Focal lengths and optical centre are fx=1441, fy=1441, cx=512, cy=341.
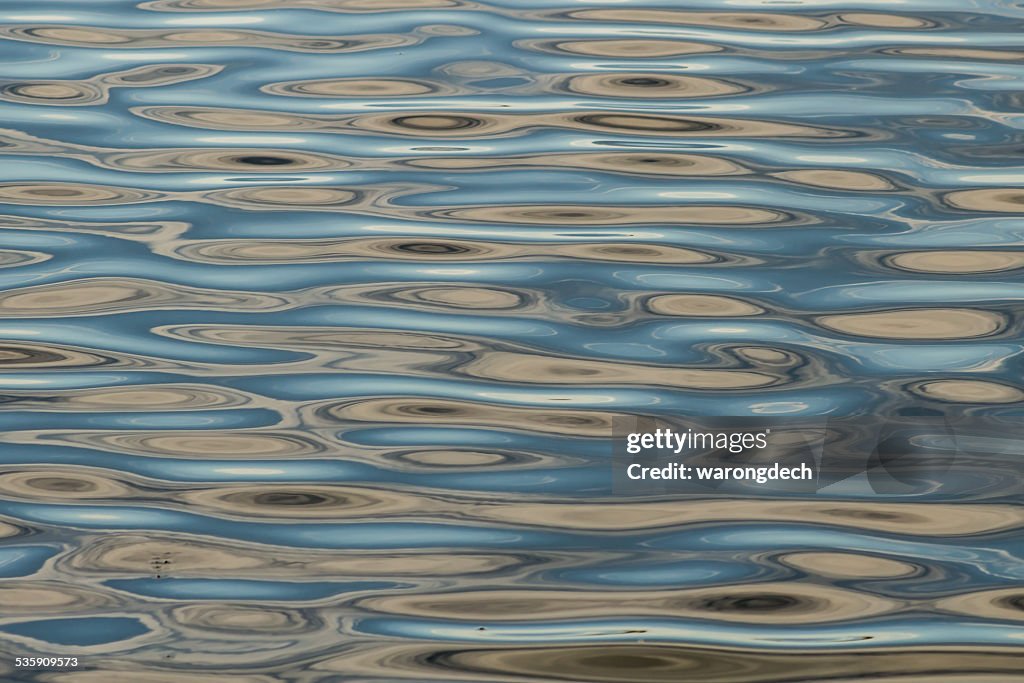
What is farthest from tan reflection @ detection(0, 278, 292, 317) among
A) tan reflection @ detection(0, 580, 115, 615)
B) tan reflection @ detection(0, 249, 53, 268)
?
tan reflection @ detection(0, 580, 115, 615)

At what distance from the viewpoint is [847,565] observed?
7.73 ft

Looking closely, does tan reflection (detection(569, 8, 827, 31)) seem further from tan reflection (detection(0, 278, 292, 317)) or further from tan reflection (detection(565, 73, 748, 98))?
tan reflection (detection(0, 278, 292, 317))

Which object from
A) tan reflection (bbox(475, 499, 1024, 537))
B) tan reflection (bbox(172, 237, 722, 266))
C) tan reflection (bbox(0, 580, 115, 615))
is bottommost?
tan reflection (bbox(0, 580, 115, 615))

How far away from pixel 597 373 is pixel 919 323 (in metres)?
0.70

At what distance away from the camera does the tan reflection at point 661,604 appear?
2260 millimetres

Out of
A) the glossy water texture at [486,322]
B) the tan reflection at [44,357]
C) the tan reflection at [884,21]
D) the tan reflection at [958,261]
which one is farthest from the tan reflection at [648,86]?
the tan reflection at [44,357]

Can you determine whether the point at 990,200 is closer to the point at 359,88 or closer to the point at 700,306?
the point at 700,306

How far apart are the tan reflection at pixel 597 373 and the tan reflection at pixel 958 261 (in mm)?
567

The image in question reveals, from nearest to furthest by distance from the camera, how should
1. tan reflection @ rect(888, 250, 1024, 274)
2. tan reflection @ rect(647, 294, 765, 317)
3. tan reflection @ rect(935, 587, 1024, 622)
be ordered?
tan reflection @ rect(935, 587, 1024, 622), tan reflection @ rect(647, 294, 765, 317), tan reflection @ rect(888, 250, 1024, 274)

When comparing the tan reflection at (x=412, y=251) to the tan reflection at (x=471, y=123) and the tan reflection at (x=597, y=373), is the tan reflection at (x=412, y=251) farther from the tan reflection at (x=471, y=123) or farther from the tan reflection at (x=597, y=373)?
the tan reflection at (x=471, y=123)

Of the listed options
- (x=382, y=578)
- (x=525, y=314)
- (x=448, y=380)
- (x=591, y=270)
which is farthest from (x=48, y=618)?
(x=591, y=270)

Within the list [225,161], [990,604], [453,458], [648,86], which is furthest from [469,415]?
[648,86]

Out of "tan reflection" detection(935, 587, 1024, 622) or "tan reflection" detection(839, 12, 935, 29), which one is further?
"tan reflection" detection(839, 12, 935, 29)

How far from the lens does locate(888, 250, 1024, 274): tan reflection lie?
316 centimetres
